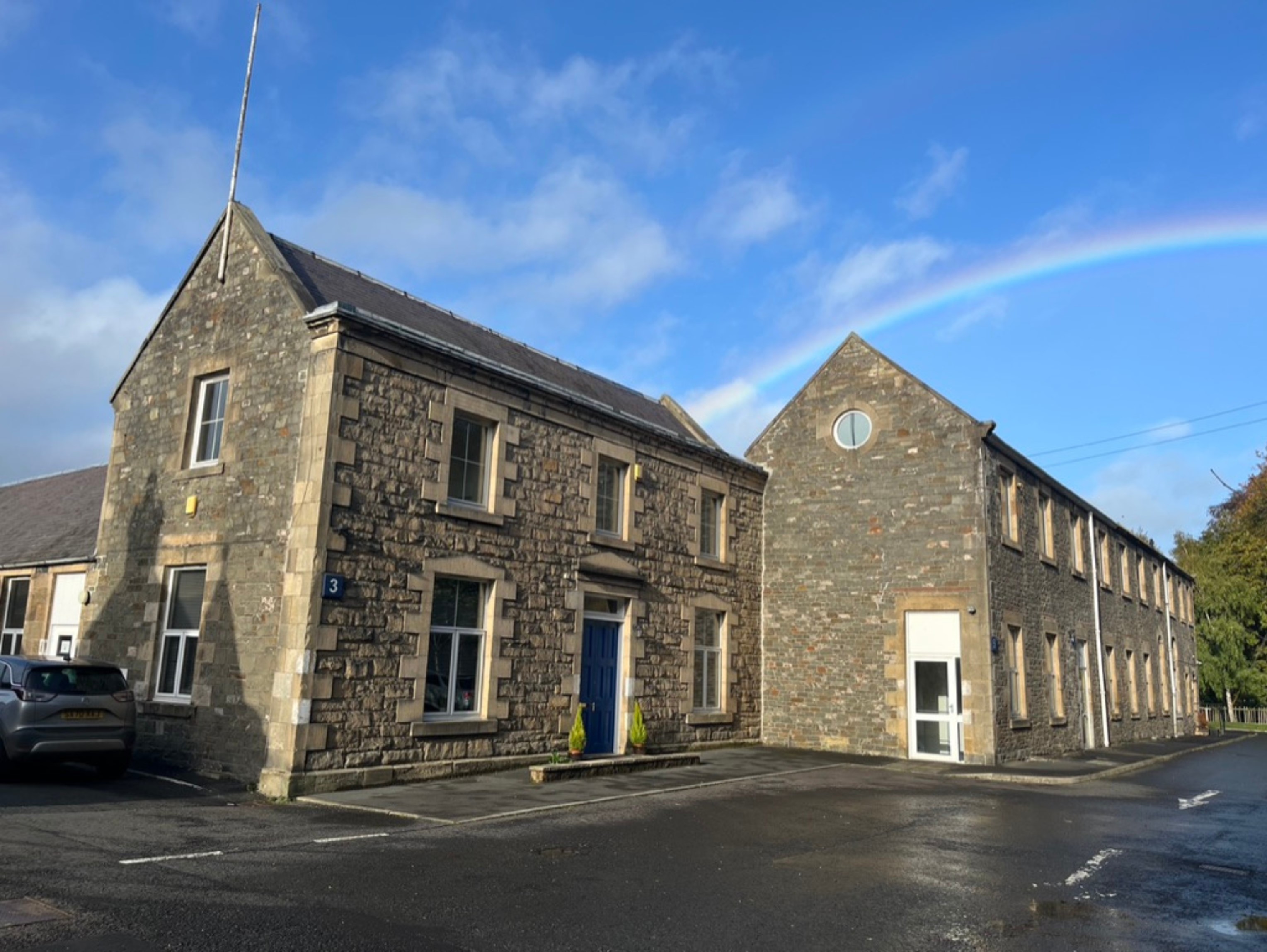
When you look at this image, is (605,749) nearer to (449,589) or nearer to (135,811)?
(449,589)

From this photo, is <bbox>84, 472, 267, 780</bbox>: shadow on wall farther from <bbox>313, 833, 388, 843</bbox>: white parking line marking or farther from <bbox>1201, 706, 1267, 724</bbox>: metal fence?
<bbox>1201, 706, 1267, 724</bbox>: metal fence

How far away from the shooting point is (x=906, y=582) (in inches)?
764

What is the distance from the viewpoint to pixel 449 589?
13.9m

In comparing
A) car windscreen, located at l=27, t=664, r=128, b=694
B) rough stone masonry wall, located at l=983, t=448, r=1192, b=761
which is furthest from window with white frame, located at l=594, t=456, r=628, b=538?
car windscreen, located at l=27, t=664, r=128, b=694

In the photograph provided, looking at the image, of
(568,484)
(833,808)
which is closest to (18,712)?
(568,484)

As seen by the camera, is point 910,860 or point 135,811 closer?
point 910,860

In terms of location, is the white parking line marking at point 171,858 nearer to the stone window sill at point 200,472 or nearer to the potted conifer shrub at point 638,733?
the stone window sill at point 200,472

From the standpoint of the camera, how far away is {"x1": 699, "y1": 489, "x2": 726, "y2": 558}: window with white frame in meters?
19.9

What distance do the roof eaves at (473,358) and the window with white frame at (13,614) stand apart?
464 inches

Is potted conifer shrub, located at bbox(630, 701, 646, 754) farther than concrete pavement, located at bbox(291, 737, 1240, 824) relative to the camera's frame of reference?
Yes

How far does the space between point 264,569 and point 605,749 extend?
6.92m

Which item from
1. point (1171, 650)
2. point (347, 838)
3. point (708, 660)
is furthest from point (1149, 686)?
point (347, 838)

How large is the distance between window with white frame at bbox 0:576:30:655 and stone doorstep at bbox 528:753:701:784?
12.7 meters

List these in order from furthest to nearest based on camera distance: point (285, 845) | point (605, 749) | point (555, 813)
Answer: point (605, 749)
point (555, 813)
point (285, 845)
